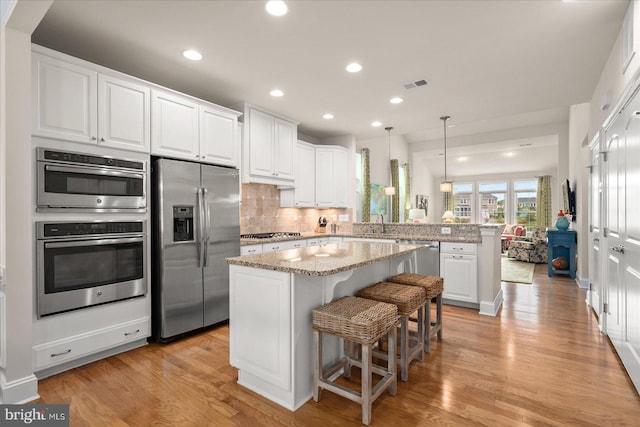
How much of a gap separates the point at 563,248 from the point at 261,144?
19.3ft

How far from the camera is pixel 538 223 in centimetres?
1124

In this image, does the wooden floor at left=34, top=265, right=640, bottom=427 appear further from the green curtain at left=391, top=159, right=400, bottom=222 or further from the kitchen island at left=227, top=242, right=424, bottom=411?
the green curtain at left=391, top=159, right=400, bottom=222

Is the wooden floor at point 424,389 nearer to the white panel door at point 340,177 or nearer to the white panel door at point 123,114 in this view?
the white panel door at point 123,114

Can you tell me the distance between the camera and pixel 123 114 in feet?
8.98

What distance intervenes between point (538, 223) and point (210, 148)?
11.7m

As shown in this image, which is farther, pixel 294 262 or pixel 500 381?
pixel 500 381

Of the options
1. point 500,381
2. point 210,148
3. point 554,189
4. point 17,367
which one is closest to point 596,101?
point 500,381

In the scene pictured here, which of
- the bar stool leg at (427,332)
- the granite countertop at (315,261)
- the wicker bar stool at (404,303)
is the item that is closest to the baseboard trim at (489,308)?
the bar stool leg at (427,332)

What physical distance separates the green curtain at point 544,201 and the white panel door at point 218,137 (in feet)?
36.6

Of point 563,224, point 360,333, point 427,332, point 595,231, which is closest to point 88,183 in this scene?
point 360,333

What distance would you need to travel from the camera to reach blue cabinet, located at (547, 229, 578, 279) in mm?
5918

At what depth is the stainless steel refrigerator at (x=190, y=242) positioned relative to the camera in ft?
9.78

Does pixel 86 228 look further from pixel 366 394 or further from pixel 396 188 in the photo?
pixel 396 188

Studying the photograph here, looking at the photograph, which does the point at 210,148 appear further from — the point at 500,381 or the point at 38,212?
the point at 500,381
